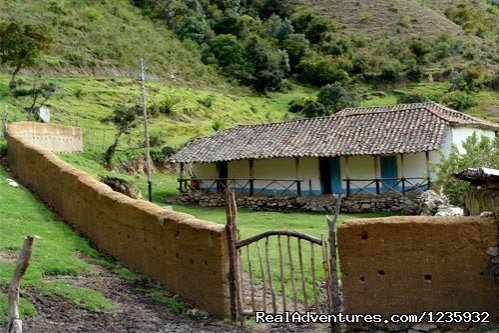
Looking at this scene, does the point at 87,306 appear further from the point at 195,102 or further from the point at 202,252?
the point at 195,102

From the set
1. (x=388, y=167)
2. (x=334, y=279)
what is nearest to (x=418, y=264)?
(x=334, y=279)

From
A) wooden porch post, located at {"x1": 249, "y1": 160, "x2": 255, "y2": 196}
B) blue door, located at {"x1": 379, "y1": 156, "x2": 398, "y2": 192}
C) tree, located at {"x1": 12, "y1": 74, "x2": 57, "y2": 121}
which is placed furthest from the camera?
tree, located at {"x1": 12, "y1": 74, "x2": 57, "y2": 121}

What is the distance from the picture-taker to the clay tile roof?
968 inches

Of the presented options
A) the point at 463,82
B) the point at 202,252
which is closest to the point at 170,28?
the point at 463,82

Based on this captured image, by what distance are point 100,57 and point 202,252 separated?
39429mm

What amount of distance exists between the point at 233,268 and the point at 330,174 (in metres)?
17.6

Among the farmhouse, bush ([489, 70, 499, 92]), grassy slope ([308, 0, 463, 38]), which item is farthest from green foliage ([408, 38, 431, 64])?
the farmhouse

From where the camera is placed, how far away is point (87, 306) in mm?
9719

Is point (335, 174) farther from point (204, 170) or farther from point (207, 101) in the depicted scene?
point (207, 101)

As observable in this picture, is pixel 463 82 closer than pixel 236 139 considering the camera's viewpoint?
No

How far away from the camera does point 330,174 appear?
88.5 ft

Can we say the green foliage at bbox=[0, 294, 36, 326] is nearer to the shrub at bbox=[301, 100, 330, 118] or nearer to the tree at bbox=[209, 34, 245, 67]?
the shrub at bbox=[301, 100, 330, 118]

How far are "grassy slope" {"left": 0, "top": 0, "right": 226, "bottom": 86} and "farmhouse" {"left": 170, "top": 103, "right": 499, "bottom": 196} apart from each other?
1824cm

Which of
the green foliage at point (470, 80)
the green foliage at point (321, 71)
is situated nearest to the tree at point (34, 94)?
the green foliage at point (321, 71)
